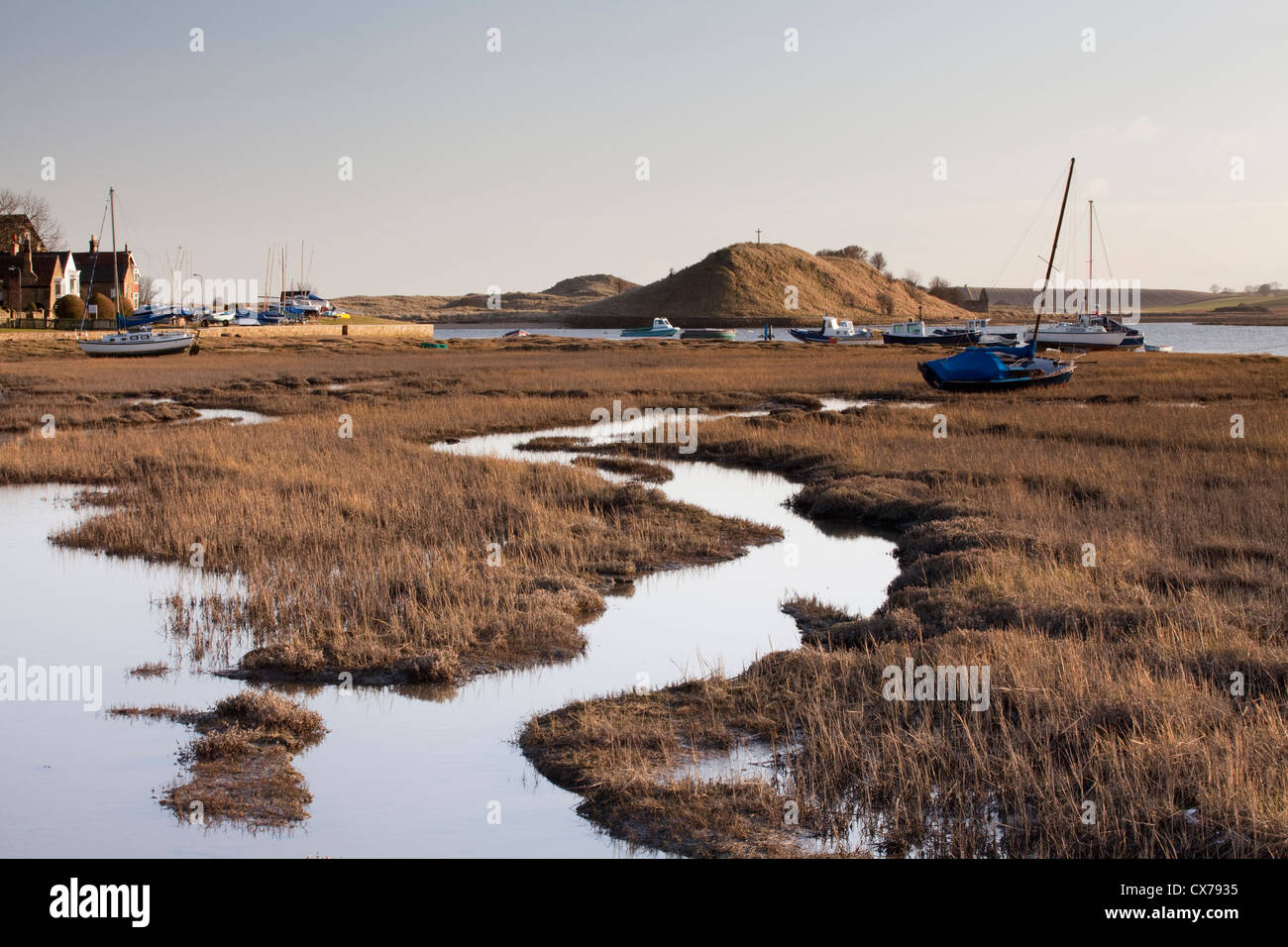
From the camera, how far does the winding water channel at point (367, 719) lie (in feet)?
22.9

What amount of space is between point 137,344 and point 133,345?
0.75 ft

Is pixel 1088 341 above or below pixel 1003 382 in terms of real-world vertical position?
above

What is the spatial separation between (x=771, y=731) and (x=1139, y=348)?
75417 mm

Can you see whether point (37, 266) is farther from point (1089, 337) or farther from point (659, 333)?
point (1089, 337)

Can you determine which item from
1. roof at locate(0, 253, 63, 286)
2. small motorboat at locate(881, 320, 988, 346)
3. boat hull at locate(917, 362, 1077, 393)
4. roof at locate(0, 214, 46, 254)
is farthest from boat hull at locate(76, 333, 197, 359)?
small motorboat at locate(881, 320, 988, 346)

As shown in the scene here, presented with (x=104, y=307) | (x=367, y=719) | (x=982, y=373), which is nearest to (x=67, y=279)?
(x=104, y=307)

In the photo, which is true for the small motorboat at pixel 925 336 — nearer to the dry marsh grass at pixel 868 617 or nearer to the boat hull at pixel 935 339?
the boat hull at pixel 935 339

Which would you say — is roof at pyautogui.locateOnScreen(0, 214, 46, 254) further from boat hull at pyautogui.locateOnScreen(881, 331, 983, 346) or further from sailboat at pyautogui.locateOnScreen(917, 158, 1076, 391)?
sailboat at pyautogui.locateOnScreen(917, 158, 1076, 391)

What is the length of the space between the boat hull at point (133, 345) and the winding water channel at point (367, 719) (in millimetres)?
48843

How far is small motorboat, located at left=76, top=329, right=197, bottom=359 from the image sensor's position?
60.0 meters

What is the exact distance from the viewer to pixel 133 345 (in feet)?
200

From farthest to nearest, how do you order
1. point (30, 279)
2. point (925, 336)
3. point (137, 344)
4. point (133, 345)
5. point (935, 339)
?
1. point (925, 336)
2. point (935, 339)
3. point (30, 279)
4. point (137, 344)
5. point (133, 345)

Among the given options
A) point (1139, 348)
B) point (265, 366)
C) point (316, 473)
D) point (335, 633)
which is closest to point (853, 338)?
point (1139, 348)

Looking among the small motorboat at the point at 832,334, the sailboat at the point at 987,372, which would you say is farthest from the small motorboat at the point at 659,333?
the sailboat at the point at 987,372
